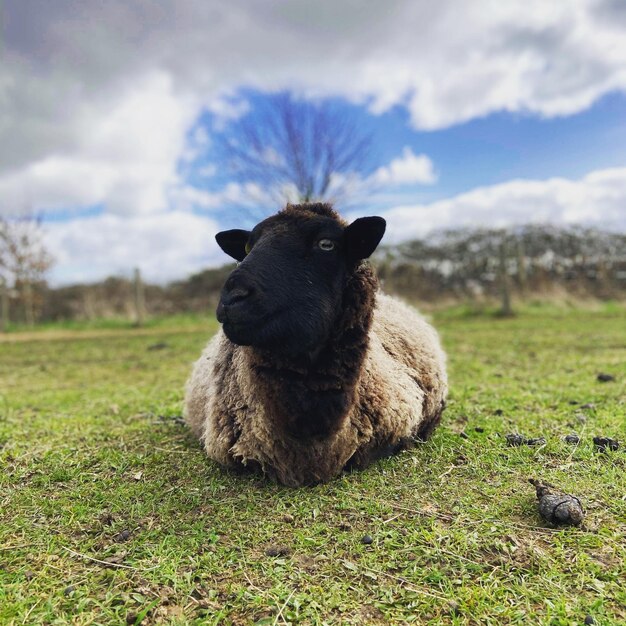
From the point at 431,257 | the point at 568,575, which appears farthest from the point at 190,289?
the point at 568,575

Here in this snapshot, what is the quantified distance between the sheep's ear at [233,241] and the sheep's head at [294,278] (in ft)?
0.90

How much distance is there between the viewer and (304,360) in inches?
136

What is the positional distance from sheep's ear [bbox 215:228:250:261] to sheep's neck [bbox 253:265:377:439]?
1067mm

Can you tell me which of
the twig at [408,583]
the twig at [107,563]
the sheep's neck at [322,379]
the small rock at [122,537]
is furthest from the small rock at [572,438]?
the small rock at [122,537]

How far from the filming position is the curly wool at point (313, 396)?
3.53 metres

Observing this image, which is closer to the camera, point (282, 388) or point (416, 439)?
point (282, 388)

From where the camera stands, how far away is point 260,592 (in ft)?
8.30

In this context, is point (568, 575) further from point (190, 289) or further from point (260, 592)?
point (190, 289)

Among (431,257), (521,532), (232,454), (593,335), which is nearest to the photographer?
(521,532)

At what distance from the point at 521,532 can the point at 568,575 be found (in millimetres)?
392

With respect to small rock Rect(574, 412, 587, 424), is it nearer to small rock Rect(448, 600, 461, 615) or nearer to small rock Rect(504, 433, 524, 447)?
small rock Rect(504, 433, 524, 447)

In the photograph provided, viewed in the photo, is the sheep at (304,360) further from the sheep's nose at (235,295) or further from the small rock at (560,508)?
the small rock at (560,508)

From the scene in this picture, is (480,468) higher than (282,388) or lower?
lower

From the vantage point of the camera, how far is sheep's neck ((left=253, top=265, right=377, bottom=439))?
348cm
